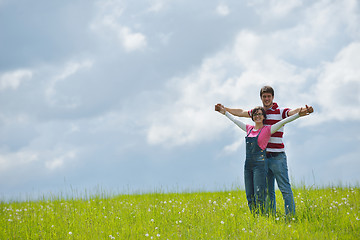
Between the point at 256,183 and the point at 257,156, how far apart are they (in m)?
0.63

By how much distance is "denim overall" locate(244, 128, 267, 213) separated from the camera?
8.13 m

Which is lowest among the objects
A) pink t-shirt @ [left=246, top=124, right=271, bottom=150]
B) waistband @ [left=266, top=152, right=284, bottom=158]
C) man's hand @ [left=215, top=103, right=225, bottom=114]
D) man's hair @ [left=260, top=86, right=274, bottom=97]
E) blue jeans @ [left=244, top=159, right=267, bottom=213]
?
blue jeans @ [left=244, top=159, right=267, bottom=213]

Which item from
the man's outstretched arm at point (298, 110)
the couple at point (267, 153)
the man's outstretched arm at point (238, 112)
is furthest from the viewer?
the man's outstretched arm at point (238, 112)

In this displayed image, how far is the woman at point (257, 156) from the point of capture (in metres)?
8.12

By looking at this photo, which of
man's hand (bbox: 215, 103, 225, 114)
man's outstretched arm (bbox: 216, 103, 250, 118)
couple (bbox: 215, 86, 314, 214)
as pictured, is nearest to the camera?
couple (bbox: 215, 86, 314, 214)

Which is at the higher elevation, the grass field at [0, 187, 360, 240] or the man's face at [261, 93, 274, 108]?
the man's face at [261, 93, 274, 108]

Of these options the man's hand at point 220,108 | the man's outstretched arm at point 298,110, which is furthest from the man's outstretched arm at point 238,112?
the man's outstretched arm at point 298,110

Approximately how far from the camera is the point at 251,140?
8.30 metres

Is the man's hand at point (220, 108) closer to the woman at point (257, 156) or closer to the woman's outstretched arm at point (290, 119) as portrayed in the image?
the woman at point (257, 156)

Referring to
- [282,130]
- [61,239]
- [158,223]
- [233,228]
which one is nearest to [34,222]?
[61,239]

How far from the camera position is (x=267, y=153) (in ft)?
27.4

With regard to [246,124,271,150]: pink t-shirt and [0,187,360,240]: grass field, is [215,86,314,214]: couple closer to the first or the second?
[246,124,271,150]: pink t-shirt

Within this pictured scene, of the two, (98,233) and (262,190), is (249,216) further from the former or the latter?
(98,233)

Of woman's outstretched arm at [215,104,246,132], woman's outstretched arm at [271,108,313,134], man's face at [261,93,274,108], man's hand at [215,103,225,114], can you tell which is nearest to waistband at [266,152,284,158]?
woman's outstretched arm at [271,108,313,134]
